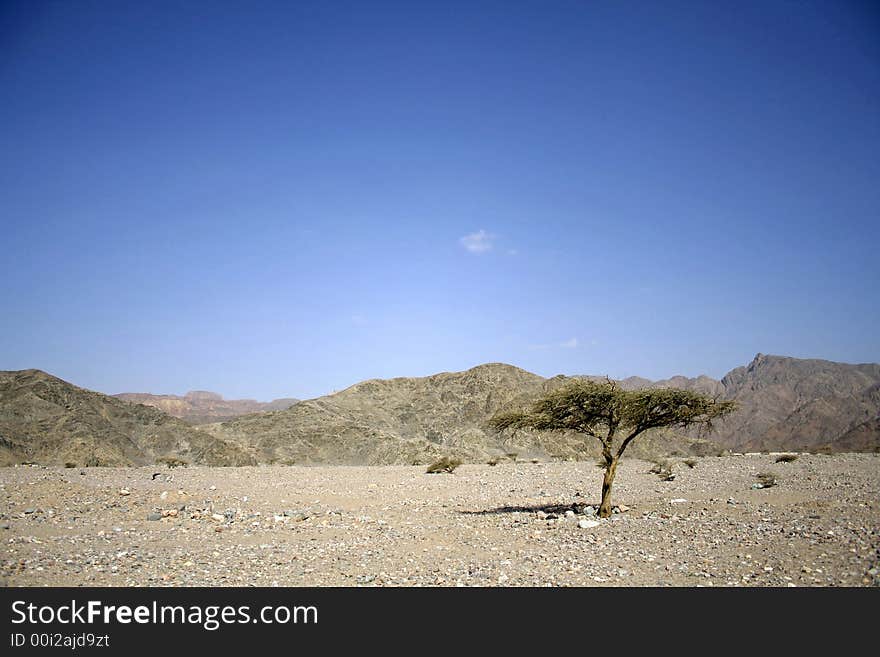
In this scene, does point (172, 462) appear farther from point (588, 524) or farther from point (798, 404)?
point (798, 404)

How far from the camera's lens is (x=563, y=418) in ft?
55.2

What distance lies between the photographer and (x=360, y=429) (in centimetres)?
5900

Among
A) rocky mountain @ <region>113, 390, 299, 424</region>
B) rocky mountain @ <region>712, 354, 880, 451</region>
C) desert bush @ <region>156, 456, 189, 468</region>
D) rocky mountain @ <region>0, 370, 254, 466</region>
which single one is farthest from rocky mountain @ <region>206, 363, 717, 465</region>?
rocky mountain @ <region>113, 390, 299, 424</region>

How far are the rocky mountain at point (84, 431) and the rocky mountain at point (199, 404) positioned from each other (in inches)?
3050

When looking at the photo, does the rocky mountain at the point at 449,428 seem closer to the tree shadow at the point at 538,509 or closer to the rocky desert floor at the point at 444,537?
the tree shadow at the point at 538,509

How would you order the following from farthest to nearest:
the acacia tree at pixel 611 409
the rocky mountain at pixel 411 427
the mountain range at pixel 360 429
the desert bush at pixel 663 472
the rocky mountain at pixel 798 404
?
the rocky mountain at pixel 798 404, the rocky mountain at pixel 411 427, the mountain range at pixel 360 429, the desert bush at pixel 663 472, the acacia tree at pixel 611 409

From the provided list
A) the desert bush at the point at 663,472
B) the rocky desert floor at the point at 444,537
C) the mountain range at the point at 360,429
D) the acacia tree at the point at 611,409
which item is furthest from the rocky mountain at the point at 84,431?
the acacia tree at the point at 611,409

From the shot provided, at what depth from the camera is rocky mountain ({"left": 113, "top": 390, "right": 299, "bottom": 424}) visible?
473ft

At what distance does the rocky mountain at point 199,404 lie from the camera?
144 meters

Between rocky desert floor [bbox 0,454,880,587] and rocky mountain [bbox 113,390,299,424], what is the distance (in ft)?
373

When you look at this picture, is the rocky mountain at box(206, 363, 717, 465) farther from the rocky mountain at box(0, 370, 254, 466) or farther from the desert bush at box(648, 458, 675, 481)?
the desert bush at box(648, 458, 675, 481)
